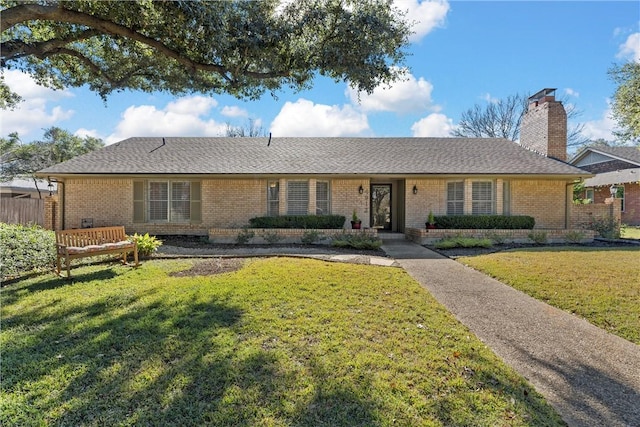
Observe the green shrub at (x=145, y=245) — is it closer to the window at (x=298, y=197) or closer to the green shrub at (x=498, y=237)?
the window at (x=298, y=197)

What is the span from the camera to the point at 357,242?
11.3m

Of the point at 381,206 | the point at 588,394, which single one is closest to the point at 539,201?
the point at 381,206

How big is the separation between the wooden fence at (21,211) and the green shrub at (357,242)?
15.5m

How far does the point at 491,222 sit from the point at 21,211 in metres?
22.2

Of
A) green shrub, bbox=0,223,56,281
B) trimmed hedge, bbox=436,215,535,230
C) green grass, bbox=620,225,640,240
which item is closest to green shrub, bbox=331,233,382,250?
trimmed hedge, bbox=436,215,535,230

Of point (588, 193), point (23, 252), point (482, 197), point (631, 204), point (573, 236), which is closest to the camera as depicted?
point (23, 252)

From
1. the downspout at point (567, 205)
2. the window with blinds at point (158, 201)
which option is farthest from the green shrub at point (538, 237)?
the window with blinds at point (158, 201)

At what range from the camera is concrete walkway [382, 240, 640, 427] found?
9.76ft

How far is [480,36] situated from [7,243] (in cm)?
1422

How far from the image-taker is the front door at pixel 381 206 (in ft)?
54.3

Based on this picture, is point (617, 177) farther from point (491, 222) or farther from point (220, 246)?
point (220, 246)

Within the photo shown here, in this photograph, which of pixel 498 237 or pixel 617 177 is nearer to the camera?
pixel 498 237

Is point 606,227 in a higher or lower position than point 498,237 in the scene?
higher

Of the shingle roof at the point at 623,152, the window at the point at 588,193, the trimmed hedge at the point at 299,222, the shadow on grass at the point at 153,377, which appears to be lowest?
the shadow on grass at the point at 153,377
